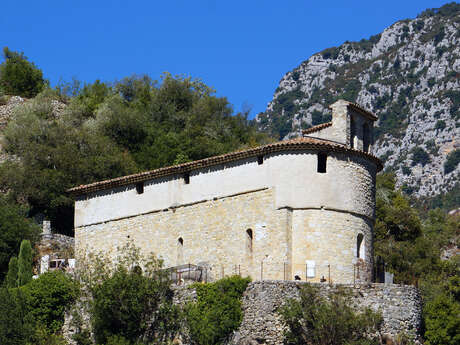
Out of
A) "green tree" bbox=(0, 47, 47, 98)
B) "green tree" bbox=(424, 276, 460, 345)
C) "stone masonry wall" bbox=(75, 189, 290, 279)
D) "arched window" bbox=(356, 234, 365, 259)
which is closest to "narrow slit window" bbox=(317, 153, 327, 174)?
"stone masonry wall" bbox=(75, 189, 290, 279)

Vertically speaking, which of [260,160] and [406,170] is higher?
[406,170]

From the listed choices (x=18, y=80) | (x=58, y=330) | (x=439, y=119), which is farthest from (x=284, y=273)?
(x=439, y=119)

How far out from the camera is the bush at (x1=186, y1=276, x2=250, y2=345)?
1555 inches

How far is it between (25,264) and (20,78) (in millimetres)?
37772

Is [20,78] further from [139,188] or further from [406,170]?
[406,170]

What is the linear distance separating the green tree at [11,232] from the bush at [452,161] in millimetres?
67302

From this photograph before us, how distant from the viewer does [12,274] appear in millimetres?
47438

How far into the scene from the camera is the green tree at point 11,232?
50.6 metres

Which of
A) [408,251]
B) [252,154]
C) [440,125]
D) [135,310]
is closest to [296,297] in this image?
[135,310]

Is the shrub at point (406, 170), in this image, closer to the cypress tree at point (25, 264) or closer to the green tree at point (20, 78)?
the green tree at point (20, 78)

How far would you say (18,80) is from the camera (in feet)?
269

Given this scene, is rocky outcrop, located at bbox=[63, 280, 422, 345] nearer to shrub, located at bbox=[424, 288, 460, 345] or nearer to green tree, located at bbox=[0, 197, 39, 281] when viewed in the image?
shrub, located at bbox=[424, 288, 460, 345]

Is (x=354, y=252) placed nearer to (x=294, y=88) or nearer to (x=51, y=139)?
(x=51, y=139)

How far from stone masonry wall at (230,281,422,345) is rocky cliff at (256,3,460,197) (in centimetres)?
6925
